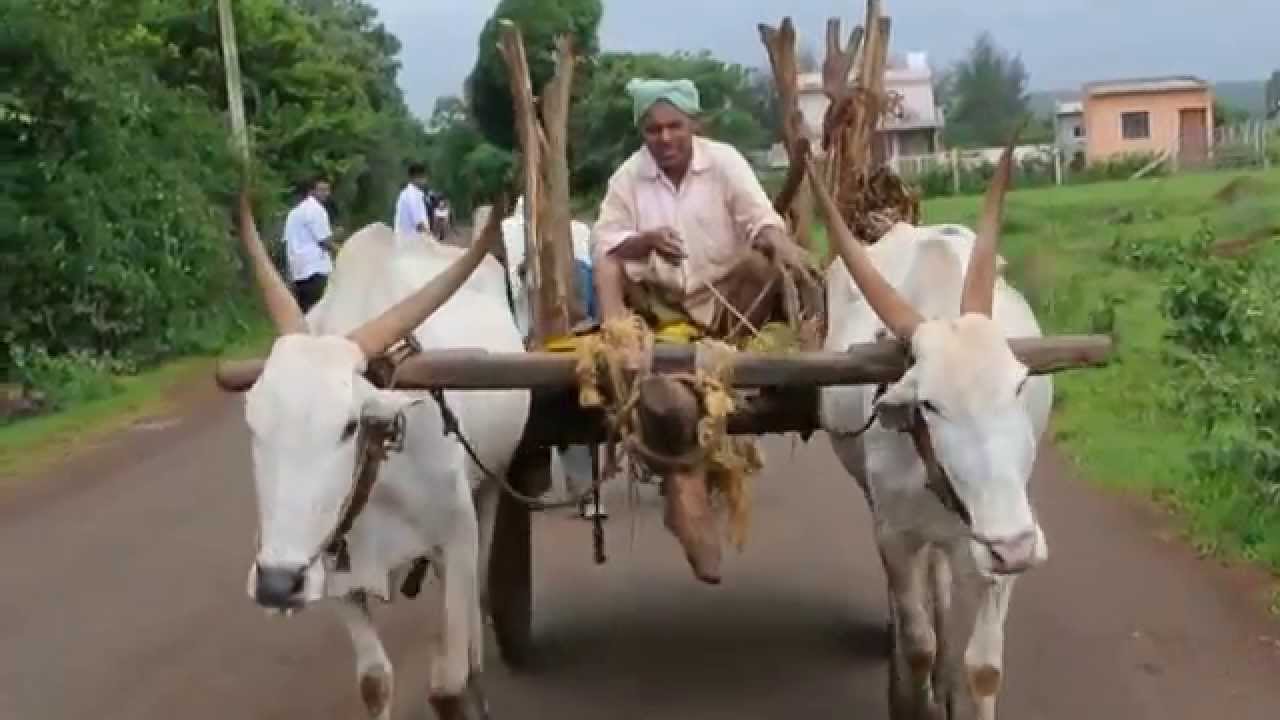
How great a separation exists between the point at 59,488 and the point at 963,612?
6797 millimetres

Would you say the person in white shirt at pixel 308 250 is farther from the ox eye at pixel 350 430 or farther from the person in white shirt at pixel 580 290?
the ox eye at pixel 350 430

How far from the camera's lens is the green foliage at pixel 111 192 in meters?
16.7

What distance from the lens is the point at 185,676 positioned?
777 cm

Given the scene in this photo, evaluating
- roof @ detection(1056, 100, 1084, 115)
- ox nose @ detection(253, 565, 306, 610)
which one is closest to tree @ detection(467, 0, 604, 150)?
ox nose @ detection(253, 565, 306, 610)

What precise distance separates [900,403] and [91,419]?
11.4 meters

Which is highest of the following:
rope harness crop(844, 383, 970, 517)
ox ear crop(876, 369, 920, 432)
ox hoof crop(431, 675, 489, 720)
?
ox ear crop(876, 369, 920, 432)

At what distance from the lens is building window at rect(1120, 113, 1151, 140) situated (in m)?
73.5

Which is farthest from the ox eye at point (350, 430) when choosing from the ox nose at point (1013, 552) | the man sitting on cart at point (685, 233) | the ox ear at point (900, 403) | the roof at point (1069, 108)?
the roof at point (1069, 108)

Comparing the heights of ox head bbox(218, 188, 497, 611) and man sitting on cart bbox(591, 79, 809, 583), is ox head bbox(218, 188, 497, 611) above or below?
below

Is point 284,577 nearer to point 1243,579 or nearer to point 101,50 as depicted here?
point 1243,579

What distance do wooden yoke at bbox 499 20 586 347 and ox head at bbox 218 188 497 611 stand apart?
5.04ft

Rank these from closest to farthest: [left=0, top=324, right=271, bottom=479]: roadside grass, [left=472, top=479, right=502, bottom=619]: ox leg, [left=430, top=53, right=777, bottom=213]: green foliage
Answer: [left=472, top=479, right=502, bottom=619]: ox leg, [left=0, top=324, right=271, bottom=479]: roadside grass, [left=430, top=53, right=777, bottom=213]: green foliage

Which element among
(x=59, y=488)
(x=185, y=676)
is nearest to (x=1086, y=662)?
(x=185, y=676)

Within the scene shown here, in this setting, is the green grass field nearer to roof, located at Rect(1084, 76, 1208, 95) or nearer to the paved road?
the paved road
